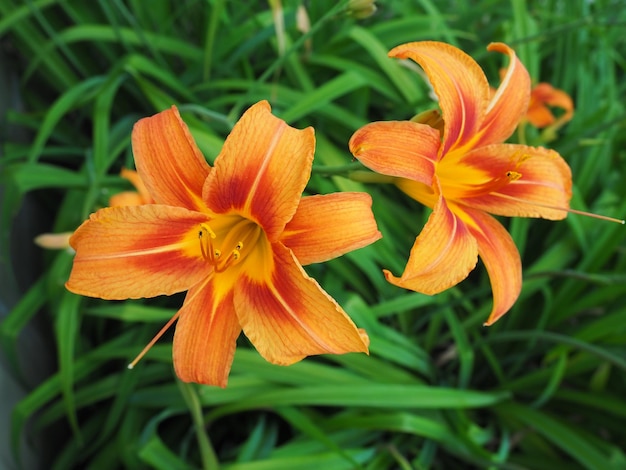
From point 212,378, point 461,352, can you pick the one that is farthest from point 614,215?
point 212,378

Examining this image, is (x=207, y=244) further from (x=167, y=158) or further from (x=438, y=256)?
(x=438, y=256)

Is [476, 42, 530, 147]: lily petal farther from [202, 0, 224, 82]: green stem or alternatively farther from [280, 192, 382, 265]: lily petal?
[202, 0, 224, 82]: green stem

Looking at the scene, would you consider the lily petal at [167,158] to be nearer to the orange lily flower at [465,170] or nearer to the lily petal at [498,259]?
the orange lily flower at [465,170]

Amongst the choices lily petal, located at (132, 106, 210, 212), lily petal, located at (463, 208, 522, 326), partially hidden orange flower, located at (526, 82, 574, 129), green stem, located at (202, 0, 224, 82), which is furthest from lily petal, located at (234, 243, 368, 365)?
partially hidden orange flower, located at (526, 82, 574, 129)

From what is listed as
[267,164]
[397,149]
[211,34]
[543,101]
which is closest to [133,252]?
[267,164]

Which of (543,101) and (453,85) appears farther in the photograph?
(543,101)

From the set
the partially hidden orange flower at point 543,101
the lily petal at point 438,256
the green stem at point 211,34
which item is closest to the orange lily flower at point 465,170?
the lily petal at point 438,256
